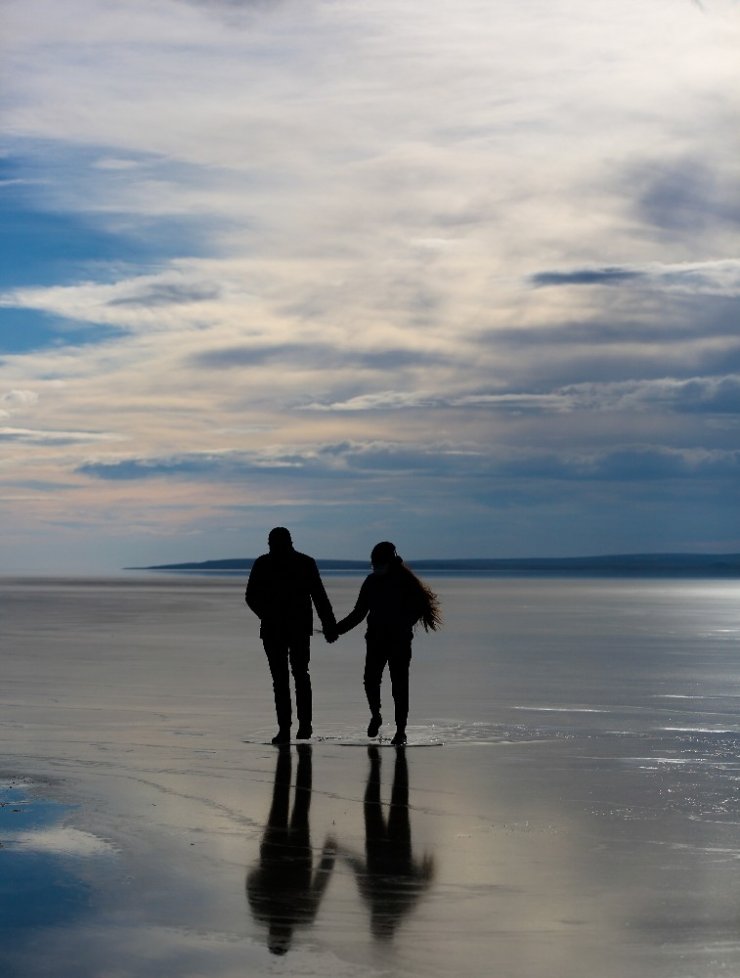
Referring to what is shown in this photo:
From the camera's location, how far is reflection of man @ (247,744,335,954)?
6.43 metres

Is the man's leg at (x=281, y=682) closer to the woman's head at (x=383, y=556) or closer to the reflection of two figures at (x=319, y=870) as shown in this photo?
the woman's head at (x=383, y=556)

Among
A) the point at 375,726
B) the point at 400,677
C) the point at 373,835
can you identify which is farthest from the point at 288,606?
the point at 373,835

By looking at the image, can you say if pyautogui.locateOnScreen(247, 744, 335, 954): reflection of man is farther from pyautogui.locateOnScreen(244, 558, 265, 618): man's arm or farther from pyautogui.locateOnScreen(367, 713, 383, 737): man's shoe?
pyautogui.locateOnScreen(244, 558, 265, 618): man's arm

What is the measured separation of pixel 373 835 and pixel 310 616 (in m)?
5.27

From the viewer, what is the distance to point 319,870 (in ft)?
24.7

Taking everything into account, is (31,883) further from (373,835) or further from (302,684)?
(302,684)

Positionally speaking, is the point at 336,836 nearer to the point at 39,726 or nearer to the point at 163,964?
the point at 163,964

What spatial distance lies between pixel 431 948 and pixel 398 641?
771cm

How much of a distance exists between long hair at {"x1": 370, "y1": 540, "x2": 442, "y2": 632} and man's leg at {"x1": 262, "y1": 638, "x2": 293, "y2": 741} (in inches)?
47.7

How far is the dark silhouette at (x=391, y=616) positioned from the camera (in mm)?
13641

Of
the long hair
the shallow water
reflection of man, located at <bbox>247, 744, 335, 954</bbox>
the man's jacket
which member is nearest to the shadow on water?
the shallow water

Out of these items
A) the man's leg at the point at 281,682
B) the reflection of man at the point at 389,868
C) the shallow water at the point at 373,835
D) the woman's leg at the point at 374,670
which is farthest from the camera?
the woman's leg at the point at 374,670

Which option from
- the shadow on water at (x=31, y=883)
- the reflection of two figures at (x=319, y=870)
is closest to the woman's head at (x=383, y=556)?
the reflection of two figures at (x=319, y=870)

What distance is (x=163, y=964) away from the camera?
5.76 metres
